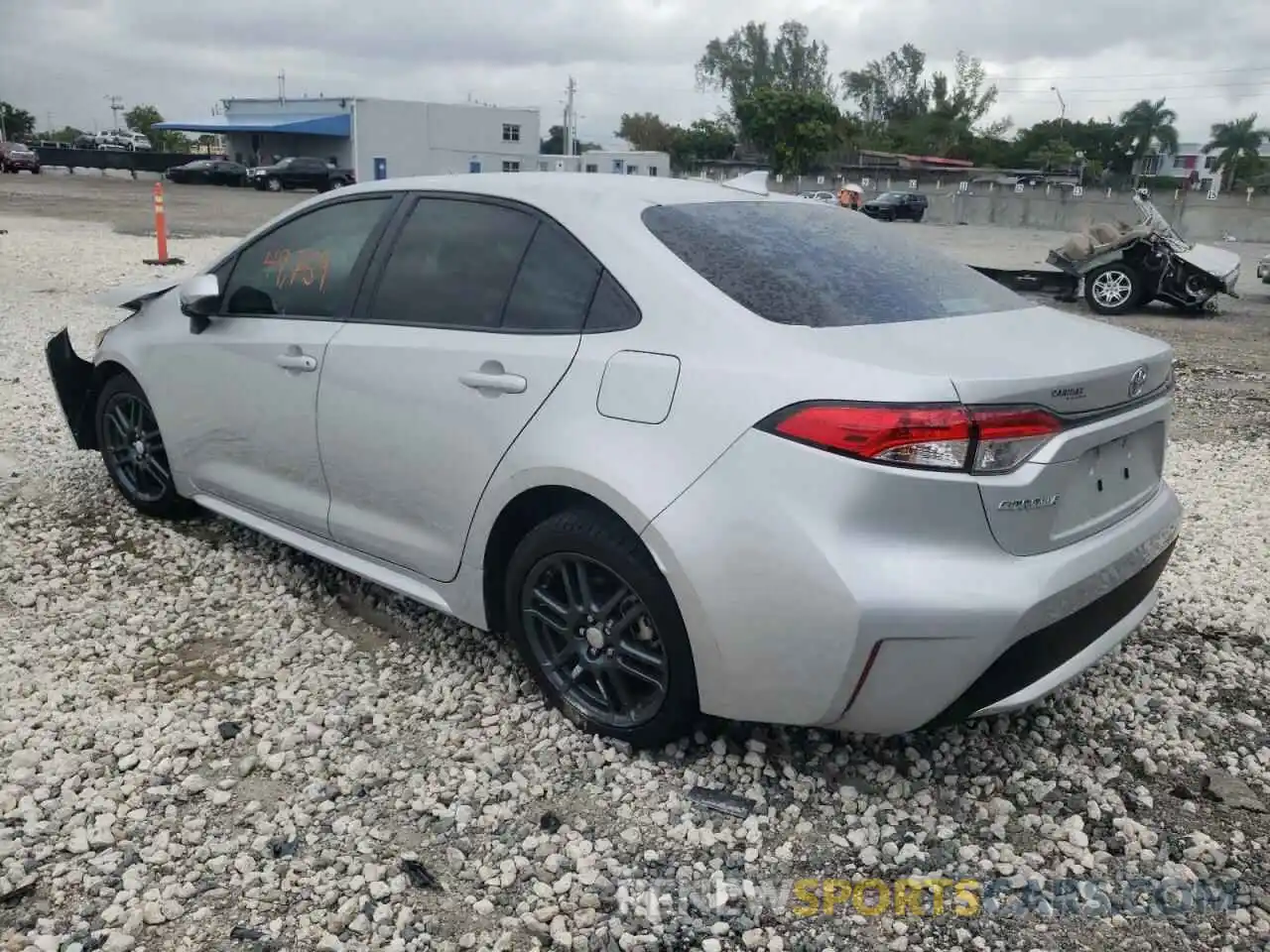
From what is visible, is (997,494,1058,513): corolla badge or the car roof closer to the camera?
(997,494,1058,513): corolla badge

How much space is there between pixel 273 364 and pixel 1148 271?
39.8ft

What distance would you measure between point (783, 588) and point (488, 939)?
1.05m

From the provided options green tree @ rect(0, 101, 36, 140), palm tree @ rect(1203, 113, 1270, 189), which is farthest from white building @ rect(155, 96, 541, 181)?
palm tree @ rect(1203, 113, 1270, 189)

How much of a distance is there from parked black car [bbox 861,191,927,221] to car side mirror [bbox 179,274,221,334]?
3911 centimetres

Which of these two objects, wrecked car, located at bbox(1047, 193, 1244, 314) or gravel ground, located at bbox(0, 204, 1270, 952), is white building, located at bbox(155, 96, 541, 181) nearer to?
wrecked car, located at bbox(1047, 193, 1244, 314)

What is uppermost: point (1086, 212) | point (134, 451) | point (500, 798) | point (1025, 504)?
point (1086, 212)

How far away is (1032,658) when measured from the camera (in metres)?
2.59

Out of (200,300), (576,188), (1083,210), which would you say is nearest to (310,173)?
(1083,210)

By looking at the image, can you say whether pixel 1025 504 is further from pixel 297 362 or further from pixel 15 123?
pixel 15 123

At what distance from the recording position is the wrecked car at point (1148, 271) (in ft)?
42.1

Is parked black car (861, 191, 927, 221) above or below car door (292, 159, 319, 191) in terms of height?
below

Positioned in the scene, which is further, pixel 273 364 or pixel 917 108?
pixel 917 108

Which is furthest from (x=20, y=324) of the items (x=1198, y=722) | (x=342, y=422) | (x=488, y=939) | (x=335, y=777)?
(x=1198, y=722)

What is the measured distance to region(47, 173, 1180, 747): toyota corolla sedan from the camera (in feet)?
8.05
